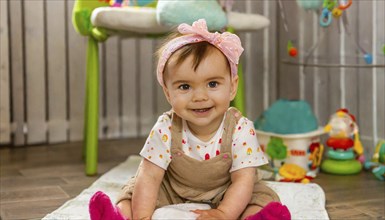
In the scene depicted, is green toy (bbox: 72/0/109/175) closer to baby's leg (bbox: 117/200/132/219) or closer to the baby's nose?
baby's leg (bbox: 117/200/132/219)

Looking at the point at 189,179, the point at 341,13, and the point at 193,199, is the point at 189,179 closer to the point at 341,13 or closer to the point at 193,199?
the point at 193,199

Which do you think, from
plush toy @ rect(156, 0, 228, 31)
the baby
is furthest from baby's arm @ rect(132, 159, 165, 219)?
plush toy @ rect(156, 0, 228, 31)

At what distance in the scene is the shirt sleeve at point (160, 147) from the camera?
1.32m

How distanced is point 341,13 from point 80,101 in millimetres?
1160

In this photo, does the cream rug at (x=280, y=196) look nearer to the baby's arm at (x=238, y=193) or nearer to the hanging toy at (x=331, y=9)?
the baby's arm at (x=238, y=193)

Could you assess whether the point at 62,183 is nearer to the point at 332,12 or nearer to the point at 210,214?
the point at 210,214

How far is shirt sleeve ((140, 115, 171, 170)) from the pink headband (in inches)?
5.0

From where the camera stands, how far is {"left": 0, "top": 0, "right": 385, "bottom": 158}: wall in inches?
86.7

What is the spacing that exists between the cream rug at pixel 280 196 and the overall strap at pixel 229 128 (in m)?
0.15

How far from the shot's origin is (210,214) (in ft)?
4.05

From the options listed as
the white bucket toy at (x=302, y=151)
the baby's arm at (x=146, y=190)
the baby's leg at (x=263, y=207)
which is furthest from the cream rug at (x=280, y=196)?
the white bucket toy at (x=302, y=151)

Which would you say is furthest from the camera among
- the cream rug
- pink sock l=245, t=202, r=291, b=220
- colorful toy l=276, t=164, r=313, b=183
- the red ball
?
the red ball

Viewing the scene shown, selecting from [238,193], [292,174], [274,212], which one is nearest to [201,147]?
[238,193]

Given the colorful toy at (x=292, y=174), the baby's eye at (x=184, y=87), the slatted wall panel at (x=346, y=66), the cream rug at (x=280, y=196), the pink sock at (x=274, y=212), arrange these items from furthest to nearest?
the slatted wall panel at (x=346, y=66) < the colorful toy at (x=292, y=174) < the cream rug at (x=280, y=196) < the baby's eye at (x=184, y=87) < the pink sock at (x=274, y=212)
